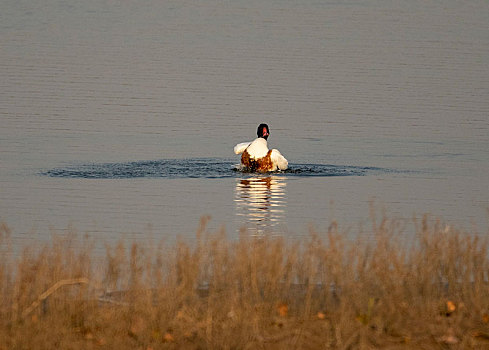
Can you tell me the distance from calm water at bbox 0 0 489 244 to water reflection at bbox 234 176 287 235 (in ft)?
0.19

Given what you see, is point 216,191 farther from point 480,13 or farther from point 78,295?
point 480,13

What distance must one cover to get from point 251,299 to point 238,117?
89.4ft

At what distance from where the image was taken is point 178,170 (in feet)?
82.2

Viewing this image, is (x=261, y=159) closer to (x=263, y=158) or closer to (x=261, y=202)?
(x=263, y=158)

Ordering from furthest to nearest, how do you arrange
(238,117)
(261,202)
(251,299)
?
(238,117)
(261,202)
(251,299)

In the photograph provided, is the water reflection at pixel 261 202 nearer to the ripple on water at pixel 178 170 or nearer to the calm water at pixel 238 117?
the calm water at pixel 238 117

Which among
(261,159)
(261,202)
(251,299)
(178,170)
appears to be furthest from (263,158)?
(251,299)

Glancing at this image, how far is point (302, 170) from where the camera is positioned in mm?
25672

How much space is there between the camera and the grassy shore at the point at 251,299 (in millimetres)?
10133

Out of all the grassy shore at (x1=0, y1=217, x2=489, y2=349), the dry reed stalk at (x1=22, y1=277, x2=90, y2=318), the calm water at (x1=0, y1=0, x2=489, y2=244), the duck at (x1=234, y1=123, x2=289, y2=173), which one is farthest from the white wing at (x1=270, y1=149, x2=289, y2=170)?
the dry reed stalk at (x1=22, y1=277, x2=90, y2=318)

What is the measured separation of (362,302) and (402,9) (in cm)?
7270

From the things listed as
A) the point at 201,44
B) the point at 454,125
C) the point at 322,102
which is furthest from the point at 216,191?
the point at 201,44

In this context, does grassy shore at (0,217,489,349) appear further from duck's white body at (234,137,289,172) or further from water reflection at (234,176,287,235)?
duck's white body at (234,137,289,172)

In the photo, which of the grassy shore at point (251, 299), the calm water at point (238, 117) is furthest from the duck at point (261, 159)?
the grassy shore at point (251, 299)
